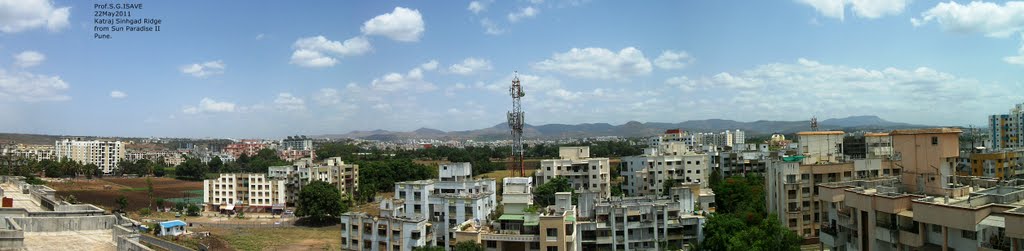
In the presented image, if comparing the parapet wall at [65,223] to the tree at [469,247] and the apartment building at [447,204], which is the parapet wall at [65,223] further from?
the tree at [469,247]

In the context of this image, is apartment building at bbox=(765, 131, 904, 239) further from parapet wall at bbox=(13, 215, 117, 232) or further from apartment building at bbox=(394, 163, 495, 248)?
parapet wall at bbox=(13, 215, 117, 232)

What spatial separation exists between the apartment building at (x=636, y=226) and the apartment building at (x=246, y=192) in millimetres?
29580

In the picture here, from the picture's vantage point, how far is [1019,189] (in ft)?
44.3

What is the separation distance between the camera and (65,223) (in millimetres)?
19406

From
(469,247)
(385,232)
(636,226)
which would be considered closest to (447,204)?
(385,232)

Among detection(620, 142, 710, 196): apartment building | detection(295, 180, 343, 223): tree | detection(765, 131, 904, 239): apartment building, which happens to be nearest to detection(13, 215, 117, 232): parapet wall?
detection(295, 180, 343, 223): tree

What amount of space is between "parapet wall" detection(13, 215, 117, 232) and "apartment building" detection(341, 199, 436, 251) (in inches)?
287

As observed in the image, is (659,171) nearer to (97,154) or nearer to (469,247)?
(469,247)

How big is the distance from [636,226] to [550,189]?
42.2 feet

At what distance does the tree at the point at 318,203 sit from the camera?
128ft

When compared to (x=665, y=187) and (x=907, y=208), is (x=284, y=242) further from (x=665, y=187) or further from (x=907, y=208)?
(x=907, y=208)

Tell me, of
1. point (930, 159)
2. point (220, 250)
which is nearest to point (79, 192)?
point (220, 250)

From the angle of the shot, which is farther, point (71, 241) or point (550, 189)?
point (550, 189)

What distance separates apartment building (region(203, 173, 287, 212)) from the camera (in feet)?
148
